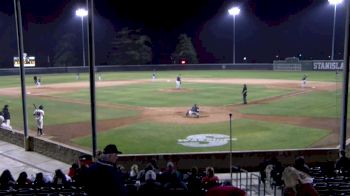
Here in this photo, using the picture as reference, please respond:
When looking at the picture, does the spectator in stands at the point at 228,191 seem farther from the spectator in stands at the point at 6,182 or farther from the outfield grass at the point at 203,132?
the outfield grass at the point at 203,132

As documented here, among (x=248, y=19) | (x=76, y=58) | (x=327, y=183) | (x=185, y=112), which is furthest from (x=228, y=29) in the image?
(x=327, y=183)

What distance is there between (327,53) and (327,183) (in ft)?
290

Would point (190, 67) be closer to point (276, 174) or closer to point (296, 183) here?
point (276, 174)

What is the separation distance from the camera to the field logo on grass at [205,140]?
1989cm

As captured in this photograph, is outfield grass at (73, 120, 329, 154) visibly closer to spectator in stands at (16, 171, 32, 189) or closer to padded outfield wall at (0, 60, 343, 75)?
spectator in stands at (16, 171, 32, 189)

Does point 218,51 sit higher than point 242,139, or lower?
higher

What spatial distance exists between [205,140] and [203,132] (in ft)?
6.91

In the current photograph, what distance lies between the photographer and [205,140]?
2084cm

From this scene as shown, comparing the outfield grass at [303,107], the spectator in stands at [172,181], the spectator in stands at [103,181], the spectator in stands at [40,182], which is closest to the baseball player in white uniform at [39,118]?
the spectator in stands at [40,182]

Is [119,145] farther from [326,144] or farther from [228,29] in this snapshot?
[228,29]

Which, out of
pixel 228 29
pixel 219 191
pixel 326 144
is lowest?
pixel 326 144

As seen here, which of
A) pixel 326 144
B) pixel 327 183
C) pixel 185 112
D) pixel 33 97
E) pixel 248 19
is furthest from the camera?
pixel 248 19

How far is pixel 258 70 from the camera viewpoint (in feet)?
277

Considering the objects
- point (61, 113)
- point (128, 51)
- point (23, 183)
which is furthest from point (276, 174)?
point (128, 51)
